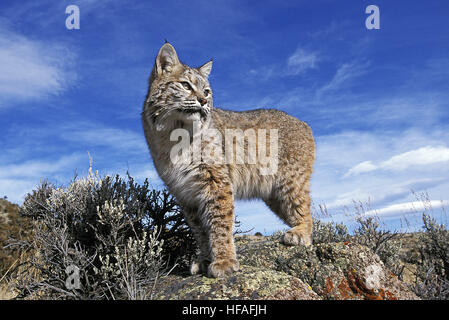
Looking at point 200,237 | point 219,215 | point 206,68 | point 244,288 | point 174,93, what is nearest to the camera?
point 244,288

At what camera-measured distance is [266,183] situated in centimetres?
559

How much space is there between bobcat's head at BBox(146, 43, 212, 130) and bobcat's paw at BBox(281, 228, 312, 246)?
7.23 feet

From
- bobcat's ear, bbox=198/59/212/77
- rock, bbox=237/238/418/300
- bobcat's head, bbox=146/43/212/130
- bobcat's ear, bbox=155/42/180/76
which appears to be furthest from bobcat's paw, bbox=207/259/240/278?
bobcat's ear, bbox=198/59/212/77

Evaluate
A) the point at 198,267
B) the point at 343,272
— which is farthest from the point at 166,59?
the point at 343,272

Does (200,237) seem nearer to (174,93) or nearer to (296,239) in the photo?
(296,239)

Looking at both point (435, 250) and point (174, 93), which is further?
point (435, 250)

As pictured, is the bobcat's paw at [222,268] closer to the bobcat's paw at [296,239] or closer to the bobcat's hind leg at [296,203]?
the bobcat's paw at [296,239]

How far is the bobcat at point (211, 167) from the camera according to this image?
438 centimetres

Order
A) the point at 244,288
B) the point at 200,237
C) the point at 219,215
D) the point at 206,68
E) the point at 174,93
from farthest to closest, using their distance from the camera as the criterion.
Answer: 1. the point at 206,68
2. the point at 200,237
3. the point at 174,93
4. the point at 219,215
5. the point at 244,288

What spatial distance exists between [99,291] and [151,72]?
3.12 m

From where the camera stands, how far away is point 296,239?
200 inches

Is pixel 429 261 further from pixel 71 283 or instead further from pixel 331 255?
pixel 71 283

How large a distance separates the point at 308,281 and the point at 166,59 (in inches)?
140

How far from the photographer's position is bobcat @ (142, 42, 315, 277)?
14.4 feet
